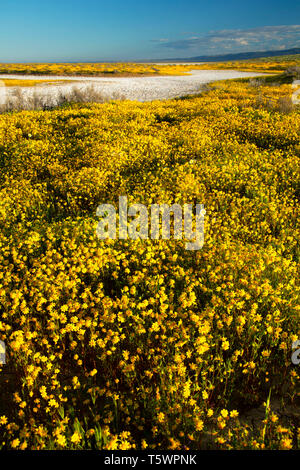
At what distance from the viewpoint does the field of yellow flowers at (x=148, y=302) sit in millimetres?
2734

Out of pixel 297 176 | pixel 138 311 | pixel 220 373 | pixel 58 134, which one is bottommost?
pixel 220 373

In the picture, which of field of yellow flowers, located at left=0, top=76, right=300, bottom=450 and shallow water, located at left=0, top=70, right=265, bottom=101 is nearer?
field of yellow flowers, located at left=0, top=76, right=300, bottom=450

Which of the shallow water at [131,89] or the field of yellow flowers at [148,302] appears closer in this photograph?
the field of yellow flowers at [148,302]

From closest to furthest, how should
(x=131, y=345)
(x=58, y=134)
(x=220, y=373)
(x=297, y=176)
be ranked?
(x=220, y=373), (x=131, y=345), (x=297, y=176), (x=58, y=134)

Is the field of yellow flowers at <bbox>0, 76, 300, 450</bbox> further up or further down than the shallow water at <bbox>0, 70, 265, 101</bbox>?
further down

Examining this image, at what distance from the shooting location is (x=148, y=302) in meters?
3.79

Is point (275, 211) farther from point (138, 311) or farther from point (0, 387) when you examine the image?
point (0, 387)

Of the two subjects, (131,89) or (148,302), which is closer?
(148,302)

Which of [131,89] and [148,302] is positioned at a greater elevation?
[131,89]

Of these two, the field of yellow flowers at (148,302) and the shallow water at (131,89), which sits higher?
the shallow water at (131,89)

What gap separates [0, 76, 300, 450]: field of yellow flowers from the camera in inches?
108

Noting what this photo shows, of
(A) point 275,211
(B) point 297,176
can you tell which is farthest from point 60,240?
(B) point 297,176

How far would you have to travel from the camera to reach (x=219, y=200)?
656 centimetres

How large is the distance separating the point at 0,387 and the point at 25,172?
263 inches
